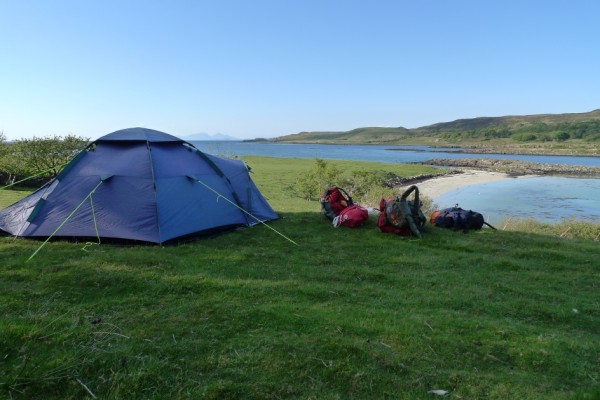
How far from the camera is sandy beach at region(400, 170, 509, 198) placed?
4028cm

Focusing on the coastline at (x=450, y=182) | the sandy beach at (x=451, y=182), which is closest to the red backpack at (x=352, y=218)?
the sandy beach at (x=451, y=182)

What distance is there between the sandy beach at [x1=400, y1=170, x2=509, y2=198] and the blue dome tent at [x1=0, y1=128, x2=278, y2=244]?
29.7 metres

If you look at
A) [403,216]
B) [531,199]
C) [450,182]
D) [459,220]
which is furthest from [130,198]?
[450,182]

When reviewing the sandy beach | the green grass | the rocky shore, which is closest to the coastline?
the sandy beach

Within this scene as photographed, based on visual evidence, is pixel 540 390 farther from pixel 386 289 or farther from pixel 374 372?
pixel 386 289

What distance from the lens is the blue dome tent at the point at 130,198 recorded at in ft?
28.3

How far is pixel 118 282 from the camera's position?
616 centimetres

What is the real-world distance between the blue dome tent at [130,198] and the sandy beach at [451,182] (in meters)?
29.7

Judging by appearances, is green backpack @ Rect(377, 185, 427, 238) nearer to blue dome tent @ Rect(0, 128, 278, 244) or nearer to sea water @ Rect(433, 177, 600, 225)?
blue dome tent @ Rect(0, 128, 278, 244)

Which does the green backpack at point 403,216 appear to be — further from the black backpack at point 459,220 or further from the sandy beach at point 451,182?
the sandy beach at point 451,182

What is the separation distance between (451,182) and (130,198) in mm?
44808

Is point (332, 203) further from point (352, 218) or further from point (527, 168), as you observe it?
point (527, 168)

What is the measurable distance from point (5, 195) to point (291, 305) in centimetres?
1442

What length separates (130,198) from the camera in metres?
8.81
